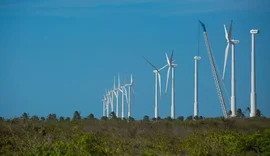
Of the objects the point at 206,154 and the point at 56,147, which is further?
the point at 206,154

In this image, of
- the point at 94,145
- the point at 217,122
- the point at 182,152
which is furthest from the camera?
the point at 217,122

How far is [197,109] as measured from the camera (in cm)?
8825

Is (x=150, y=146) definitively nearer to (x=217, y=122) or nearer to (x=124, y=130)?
(x=124, y=130)

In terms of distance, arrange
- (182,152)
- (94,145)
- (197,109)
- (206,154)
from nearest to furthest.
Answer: (94,145), (206,154), (182,152), (197,109)

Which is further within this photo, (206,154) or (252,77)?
(252,77)

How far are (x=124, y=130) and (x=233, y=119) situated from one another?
17.4 m

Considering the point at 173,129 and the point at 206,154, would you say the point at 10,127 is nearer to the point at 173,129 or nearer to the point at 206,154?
the point at 206,154

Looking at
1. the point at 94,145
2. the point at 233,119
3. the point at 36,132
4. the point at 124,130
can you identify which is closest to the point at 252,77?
the point at 233,119

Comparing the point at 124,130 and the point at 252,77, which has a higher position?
the point at 252,77

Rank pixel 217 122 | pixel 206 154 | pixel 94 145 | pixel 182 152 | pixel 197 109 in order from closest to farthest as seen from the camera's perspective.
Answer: pixel 94 145
pixel 206 154
pixel 182 152
pixel 217 122
pixel 197 109

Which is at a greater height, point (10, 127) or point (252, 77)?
point (252, 77)

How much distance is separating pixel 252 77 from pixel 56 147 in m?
50.0

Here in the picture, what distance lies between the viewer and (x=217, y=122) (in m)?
72.8

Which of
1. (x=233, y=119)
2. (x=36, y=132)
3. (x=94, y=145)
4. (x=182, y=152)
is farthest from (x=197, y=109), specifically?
(x=94, y=145)
